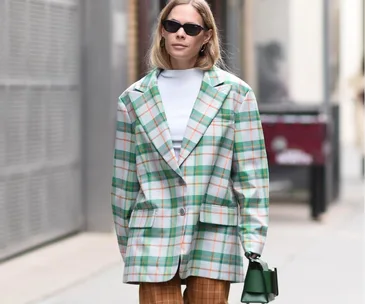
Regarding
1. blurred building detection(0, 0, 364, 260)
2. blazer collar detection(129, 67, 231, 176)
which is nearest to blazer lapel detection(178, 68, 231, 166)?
blazer collar detection(129, 67, 231, 176)

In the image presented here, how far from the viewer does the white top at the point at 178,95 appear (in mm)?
4379

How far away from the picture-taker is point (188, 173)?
4363 mm

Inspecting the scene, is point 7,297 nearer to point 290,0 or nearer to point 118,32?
point 118,32

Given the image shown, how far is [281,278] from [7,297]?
206 centimetres

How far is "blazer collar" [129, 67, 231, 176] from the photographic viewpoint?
4.34 metres

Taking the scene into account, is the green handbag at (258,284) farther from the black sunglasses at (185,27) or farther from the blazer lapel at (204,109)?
the black sunglasses at (185,27)

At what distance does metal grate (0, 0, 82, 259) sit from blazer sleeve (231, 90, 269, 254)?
4.59m

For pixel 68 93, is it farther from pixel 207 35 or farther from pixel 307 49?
pixel 207 35

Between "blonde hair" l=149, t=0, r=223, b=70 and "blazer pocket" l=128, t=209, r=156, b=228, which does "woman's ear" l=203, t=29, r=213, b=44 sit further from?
"blazer pocket" l=128, t=209, r=156, b=228

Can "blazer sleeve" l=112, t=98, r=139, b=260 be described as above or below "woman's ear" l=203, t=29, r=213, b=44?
below

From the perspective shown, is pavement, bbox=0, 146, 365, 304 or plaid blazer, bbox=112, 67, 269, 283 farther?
pavement, bbox=0, 146, 365, 304

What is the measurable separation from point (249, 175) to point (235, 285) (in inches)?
155

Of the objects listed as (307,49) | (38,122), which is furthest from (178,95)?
(307,49)

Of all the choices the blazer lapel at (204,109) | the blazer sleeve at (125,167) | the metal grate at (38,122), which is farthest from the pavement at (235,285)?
the blazer lapel at (204,109)
